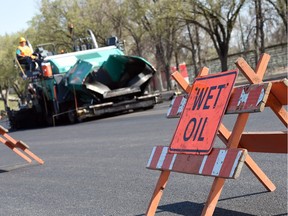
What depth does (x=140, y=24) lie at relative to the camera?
41.8 meters

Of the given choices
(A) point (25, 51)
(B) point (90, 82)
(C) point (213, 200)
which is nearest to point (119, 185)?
(C) point (213, 200)

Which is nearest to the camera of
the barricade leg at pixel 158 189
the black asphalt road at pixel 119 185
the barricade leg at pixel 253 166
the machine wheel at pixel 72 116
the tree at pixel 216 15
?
the barricade leg at pixel 158 189

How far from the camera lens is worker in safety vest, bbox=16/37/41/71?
60.1 feet

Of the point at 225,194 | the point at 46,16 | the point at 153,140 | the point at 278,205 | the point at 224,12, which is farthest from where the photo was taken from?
the point at 46,16

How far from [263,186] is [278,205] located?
0.73 meters

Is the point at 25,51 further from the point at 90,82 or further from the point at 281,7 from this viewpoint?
the point at 281,7

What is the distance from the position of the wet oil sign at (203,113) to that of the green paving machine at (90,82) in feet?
41.5

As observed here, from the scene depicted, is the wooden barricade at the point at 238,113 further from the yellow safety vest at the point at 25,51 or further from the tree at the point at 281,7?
the tree at the point at 281,7

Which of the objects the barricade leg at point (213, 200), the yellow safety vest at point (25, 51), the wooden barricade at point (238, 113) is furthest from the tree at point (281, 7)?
the barricade leg at point (213, 200)

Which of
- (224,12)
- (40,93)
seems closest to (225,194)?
(40,93)

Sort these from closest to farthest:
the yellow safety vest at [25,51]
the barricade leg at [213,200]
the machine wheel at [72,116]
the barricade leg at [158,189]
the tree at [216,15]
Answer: the barricade leg at [213,200] → the barricade leg at [158,189] → the machine wheel at [72,116] → the yellow safety vest at [25,51] → the tree at [216,15]

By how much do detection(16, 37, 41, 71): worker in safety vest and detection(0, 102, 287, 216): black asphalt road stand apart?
7.69 m

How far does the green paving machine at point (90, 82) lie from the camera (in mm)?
17547

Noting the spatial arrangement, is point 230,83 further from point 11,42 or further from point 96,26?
point 11,42
